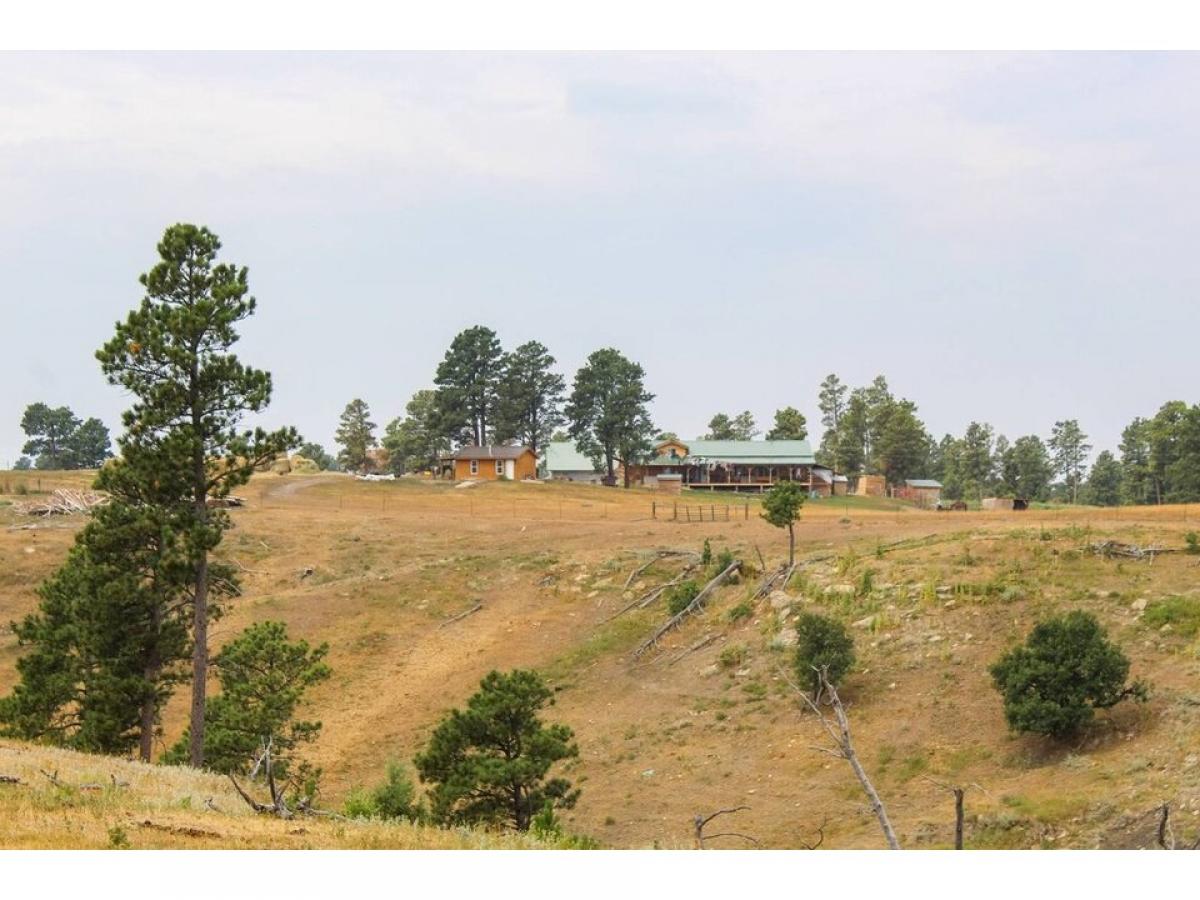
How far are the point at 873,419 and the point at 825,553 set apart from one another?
3100 inches

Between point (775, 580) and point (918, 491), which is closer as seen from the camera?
point (775, 580)

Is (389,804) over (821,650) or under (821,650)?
under

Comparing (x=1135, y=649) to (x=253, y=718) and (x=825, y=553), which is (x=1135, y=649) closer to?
(x=825, y=553)

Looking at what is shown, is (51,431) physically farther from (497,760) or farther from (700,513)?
(497,760)

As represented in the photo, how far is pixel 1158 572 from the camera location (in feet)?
109

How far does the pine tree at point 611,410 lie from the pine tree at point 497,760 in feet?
260

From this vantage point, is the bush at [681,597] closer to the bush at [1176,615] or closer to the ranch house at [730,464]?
the bush at [1176,615]

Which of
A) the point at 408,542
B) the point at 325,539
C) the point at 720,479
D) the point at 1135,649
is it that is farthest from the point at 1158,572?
the point at 720,479

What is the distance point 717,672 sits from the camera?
35.9 meters

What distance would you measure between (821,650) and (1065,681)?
7483 mm

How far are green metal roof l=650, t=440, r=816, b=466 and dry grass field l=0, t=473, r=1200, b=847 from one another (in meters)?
42.8

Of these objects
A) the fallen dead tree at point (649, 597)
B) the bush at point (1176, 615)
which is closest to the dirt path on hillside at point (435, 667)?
the fallen dead tree at point (649, 597)

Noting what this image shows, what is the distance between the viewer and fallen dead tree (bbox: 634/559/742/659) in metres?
40.5

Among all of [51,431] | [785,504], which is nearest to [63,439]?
[51,431]
